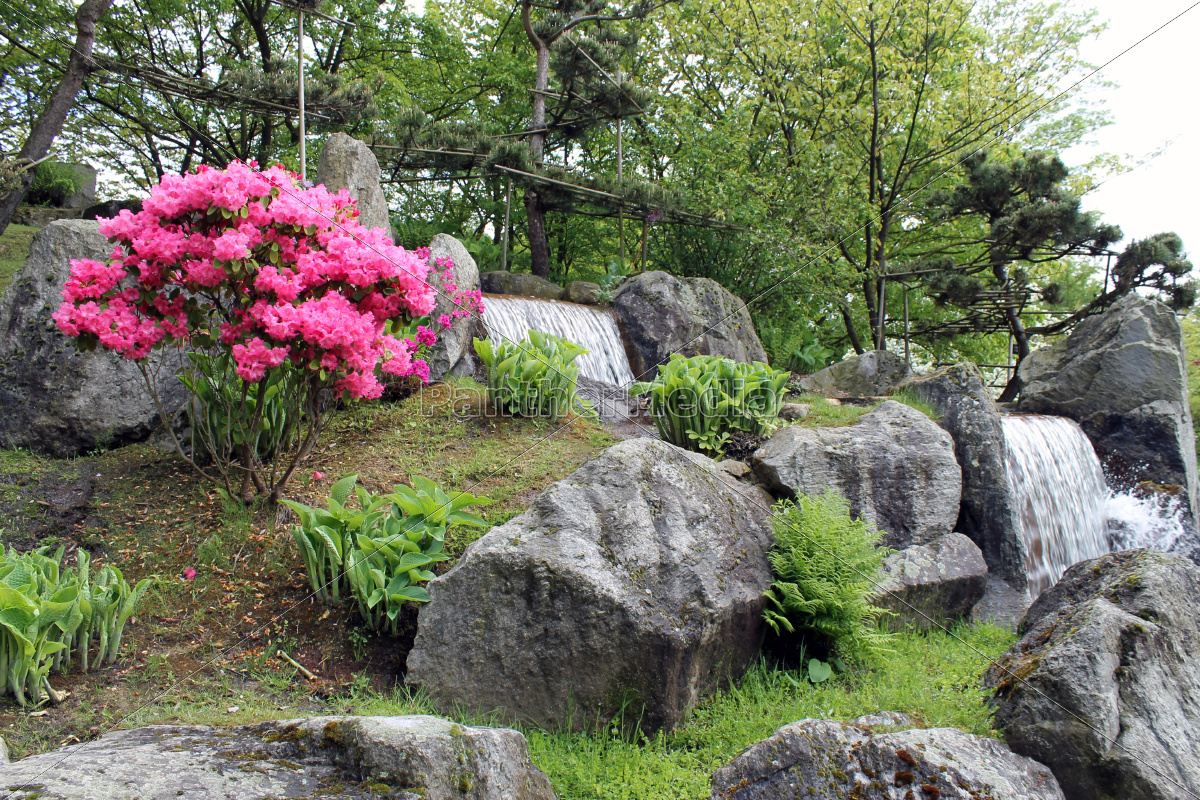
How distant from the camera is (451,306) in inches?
285

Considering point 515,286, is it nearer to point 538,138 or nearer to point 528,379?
point 538,138

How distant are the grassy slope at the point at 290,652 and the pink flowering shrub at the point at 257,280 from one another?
1171mm

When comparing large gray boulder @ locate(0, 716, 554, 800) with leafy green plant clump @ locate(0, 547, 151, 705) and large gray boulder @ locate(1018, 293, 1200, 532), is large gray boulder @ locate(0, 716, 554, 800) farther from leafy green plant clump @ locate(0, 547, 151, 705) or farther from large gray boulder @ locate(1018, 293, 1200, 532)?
large gray boulder @ locate(1018, 293, 1200, 532)

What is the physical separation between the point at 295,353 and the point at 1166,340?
1030cm

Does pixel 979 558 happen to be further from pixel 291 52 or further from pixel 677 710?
pixel 291 52

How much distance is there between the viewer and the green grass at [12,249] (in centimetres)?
907

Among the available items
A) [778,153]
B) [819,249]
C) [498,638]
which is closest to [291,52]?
[778,153]

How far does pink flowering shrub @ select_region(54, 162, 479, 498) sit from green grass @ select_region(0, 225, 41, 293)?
6235 millimetres

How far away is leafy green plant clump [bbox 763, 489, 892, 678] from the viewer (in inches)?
149

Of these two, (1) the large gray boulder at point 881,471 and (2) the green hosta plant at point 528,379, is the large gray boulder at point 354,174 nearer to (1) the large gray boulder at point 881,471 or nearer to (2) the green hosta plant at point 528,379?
(2) the green hosta plant at point 528,379

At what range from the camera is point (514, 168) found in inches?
456

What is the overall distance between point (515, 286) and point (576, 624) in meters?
8.74

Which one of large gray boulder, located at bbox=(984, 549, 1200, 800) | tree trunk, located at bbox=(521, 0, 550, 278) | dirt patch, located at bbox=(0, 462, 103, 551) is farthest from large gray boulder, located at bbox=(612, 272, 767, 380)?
large gray boulder, located at bbox=(984, 549, 1200, 800)

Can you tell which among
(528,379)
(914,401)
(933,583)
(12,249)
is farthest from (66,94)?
(933,583)
